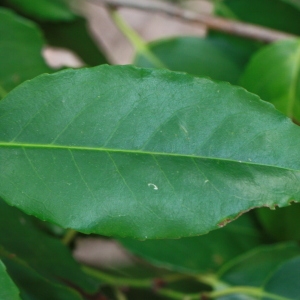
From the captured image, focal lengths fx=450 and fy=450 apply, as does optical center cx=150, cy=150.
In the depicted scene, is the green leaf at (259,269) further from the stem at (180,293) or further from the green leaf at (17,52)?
the green leaf at (17,52)

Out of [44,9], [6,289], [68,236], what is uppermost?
[44,9]

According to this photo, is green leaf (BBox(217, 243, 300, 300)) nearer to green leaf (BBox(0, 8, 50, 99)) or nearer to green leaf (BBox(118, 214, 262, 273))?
green leaf (BBox(118, 214, 262, 273))

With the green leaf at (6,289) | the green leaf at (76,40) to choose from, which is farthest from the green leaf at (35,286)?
the green leaf at (76,40)

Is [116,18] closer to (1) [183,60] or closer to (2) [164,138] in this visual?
(1) [183,60]

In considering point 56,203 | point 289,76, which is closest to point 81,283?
point 56,203

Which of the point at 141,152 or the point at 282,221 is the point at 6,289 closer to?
the point at 141,152

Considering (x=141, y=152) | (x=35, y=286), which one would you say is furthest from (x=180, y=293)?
(x=141, y=152)
